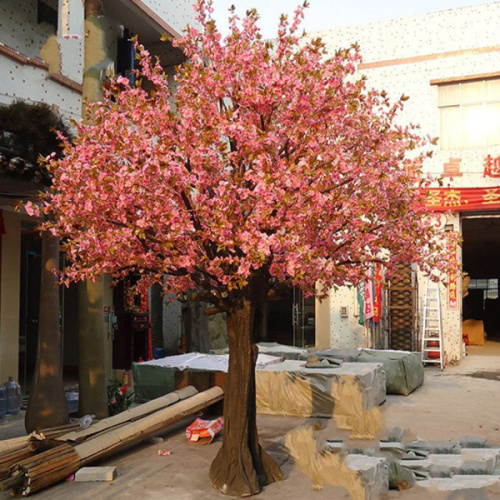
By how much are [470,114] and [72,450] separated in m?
16.2

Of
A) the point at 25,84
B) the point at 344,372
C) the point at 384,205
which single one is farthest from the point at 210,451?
the point at 25,84

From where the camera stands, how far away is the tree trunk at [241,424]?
733 cm

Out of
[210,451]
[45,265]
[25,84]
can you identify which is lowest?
[210,451]

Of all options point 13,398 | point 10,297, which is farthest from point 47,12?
point 13,398

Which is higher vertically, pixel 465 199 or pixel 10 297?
pixel 465 199

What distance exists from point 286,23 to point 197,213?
252 cm

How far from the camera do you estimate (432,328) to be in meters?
18.0

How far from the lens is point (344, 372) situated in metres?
11.3

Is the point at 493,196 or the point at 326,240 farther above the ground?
the point at 493,196

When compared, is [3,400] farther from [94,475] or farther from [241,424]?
[241,424]

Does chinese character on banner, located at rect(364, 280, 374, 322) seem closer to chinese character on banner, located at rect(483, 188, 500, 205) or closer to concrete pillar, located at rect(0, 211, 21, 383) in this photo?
chinese character on banner, located at rect(483, 188, 500, 205)

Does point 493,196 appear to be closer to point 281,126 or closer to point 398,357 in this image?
point 398,357

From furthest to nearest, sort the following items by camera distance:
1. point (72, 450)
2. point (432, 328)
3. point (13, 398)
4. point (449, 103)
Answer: point (449, 103) < point (432, 328) < point (13, 398) < point (72, 450)

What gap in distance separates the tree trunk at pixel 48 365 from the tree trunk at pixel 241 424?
10.3 feet
